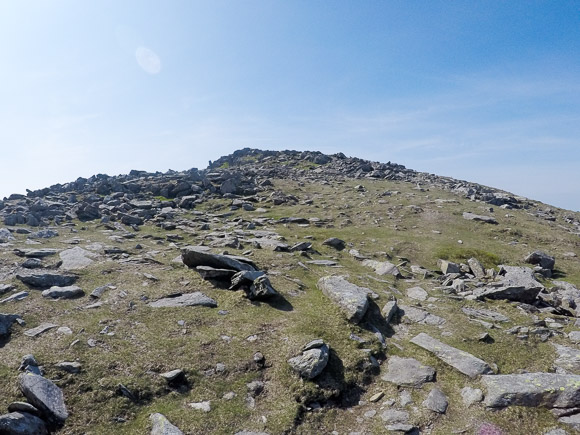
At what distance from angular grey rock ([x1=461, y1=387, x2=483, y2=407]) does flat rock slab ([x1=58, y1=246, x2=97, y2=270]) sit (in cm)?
2021

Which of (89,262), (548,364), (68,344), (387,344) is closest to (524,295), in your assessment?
(548,364)

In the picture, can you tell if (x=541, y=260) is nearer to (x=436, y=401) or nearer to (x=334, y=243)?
(x=334, y=243)

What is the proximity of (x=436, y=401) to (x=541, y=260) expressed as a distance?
2344 cm

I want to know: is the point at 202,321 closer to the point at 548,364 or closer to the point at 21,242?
the point at 548,364

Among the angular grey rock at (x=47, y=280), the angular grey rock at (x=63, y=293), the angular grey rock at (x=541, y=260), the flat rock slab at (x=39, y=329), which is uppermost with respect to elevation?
the angular grey rock at (x=541, y=260)

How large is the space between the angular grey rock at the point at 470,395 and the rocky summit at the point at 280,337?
0.06 m

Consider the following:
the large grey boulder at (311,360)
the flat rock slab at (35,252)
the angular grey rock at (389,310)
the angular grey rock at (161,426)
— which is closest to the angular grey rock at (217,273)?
the large grey boulder at (311,360)

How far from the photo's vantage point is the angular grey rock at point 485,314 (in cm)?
1698

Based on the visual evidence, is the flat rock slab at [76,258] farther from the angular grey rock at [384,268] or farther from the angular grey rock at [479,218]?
the angular grey rock at [479,218]

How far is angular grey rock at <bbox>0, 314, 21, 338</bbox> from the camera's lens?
12578 mm

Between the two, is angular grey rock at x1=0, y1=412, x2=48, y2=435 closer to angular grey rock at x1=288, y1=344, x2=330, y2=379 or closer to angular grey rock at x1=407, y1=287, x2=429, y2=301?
angular grey rock at x1=288, y1=344, x2=330, y2=379

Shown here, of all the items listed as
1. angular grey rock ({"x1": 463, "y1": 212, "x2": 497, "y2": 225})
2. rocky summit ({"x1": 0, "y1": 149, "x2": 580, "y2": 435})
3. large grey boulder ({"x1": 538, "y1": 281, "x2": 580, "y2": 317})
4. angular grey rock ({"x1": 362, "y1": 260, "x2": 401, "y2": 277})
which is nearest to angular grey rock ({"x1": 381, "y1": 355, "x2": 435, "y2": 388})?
rocky summit ({"x1": 0, "y1": 149, "x2": 580, "y2": 435})

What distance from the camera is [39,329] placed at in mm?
13297

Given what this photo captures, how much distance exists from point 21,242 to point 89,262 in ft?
31.7
